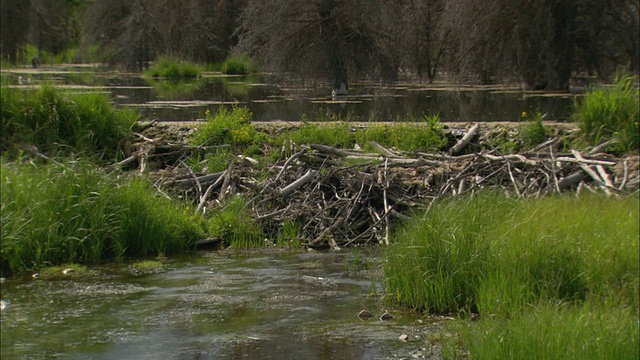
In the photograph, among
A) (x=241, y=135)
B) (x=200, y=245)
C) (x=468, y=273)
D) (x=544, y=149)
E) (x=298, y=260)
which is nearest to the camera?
(x=468, y=273)

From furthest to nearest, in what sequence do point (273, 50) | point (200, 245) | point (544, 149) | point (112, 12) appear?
point (112, 12) → point (273, 50) → point (544, 149) → point (200, 245)

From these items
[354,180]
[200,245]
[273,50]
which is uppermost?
[273,50]

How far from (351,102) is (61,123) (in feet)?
36.8

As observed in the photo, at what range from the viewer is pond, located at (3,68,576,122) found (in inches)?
706

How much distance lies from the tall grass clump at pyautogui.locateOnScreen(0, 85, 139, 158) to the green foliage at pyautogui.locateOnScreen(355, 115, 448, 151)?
11.8ft

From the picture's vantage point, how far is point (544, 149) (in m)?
11.8

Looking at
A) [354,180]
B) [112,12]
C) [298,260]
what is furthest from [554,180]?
[112,12]

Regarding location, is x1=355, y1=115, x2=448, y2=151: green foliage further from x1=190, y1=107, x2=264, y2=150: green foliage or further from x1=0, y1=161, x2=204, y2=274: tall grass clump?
x1=0, y1=161, x2=204, y2=274: tall grass clump

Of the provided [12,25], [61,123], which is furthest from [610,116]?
[12,25]

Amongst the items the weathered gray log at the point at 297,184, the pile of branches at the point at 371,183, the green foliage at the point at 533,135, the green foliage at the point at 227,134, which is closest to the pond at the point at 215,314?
the pile of branches at the point at 371,183

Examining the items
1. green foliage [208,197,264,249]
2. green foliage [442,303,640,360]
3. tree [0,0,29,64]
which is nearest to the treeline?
green foliage [208,197,264,249]

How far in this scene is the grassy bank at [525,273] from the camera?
17.9ft

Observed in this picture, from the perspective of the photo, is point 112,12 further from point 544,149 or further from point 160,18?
point 544,149

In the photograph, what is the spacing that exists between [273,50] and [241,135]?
14157 millimetres
